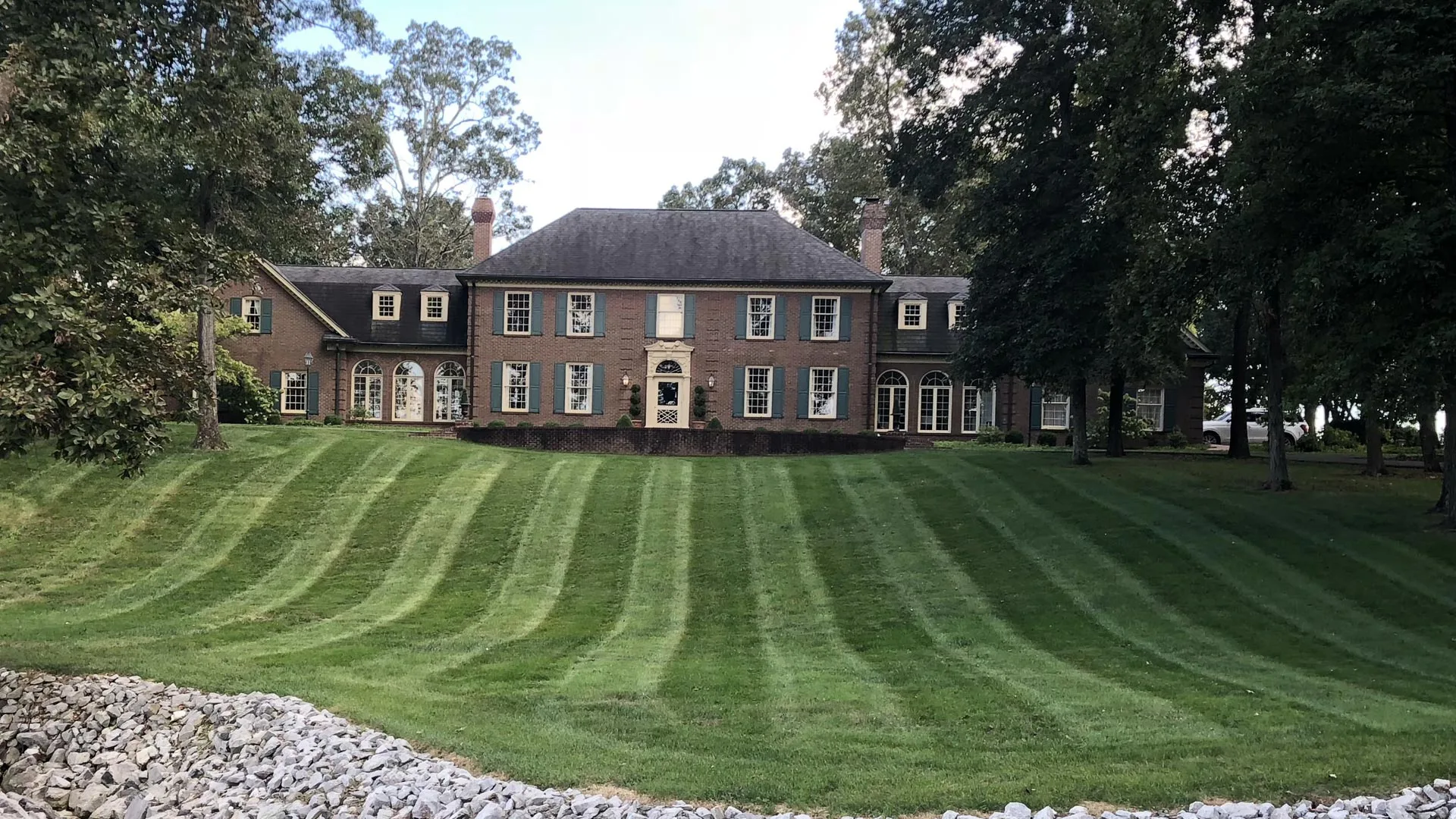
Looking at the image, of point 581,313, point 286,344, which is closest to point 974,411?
point 581,313

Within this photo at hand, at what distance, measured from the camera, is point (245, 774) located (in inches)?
299

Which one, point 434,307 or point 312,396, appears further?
point 434,307

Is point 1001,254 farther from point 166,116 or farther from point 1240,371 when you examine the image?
point 166,116

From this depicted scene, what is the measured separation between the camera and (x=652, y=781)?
637 cm

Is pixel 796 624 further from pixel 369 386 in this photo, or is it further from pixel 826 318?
pixel 369 386

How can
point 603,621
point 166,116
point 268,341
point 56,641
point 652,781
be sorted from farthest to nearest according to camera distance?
point 268,341
point 166,116
point 603,621
point 56,641
point 652,781

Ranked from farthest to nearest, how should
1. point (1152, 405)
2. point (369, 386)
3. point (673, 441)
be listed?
point (369, 386), point (1152, 405), point (673, 441)

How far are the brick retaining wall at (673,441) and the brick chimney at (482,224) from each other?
452 inches

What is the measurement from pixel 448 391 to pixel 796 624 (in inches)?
983

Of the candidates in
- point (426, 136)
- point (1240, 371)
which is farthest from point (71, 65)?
point (426, 136)

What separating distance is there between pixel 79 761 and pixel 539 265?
26.2 metres

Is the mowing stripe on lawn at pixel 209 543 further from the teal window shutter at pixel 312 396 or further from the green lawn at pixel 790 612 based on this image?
the teal window shutter at pixel 312 396

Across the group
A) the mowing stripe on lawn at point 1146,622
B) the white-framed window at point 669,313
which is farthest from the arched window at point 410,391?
the mowing stripe on lawn at point 1146,622

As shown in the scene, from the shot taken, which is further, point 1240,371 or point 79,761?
point 1240,371
